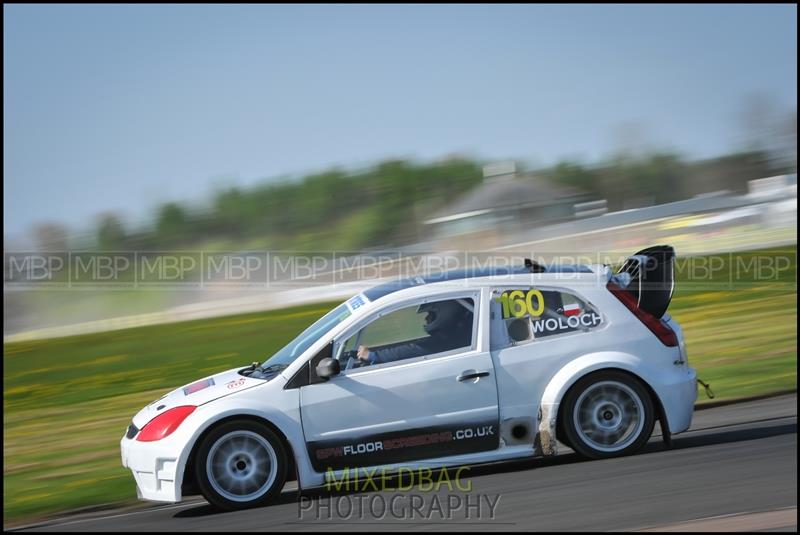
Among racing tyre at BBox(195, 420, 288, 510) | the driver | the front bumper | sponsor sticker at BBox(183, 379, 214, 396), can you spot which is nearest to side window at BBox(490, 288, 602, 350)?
the driver

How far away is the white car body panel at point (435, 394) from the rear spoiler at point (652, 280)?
0.71 feet

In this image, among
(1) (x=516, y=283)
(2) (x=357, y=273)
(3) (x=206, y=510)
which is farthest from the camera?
(2) (x=357, y=273)

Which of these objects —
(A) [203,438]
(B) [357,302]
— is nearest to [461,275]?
(B) [357,302]

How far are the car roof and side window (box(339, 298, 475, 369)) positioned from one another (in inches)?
9.7

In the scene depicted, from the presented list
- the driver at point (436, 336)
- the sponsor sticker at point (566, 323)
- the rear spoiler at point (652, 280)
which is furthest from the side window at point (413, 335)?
the rear spoiler at point (652, 280)

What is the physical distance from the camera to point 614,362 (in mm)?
6480

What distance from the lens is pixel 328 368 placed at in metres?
6.23

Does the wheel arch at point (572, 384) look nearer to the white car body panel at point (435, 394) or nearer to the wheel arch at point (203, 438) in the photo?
the white car body panel at point (435, 394)

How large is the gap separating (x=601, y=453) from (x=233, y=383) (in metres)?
2.76

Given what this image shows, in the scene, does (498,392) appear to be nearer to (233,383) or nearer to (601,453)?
(601,453)

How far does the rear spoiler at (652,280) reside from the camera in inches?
268

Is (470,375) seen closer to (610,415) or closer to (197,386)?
(610,415)

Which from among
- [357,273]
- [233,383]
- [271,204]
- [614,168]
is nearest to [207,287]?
[357,273]

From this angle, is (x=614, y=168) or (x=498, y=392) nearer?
(x=498, y=392)
